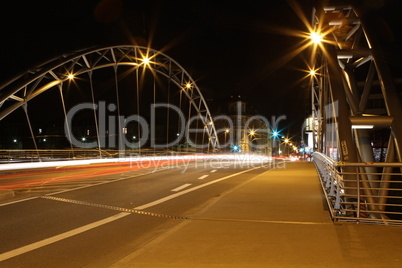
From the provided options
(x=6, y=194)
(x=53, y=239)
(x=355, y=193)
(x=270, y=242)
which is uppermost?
(x=355, y=193)

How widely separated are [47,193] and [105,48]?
20889 mm

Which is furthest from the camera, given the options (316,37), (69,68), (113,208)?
(69,68)

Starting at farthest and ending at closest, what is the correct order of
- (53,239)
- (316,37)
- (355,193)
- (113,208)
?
(316,37)
(113,208)
(355,193)
(53,239)

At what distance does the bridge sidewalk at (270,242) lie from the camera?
5.44 metres

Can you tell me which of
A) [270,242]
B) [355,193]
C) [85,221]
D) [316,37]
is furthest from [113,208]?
[316,37]

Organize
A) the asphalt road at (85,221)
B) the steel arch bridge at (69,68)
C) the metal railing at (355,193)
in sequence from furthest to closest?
the steel arch bridge at (69,68)
the metal railing at (355,193)
the asphalt road at (85,221)

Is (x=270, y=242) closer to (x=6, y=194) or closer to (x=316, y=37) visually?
(x=6, y=194)

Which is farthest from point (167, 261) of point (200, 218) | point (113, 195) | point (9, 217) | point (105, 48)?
point (105, 48)

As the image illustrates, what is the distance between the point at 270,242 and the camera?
648 centimetres

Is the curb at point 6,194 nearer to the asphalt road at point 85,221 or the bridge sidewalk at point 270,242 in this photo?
the asphalt road at point 85,221

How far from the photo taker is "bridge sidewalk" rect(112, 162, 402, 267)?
544 cm

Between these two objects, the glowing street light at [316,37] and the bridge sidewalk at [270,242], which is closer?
the bridge sidewalk at [270,242]

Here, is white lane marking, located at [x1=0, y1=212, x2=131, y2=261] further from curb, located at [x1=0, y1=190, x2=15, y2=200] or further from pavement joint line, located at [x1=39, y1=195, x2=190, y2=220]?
curb, located at [x1=0, y1=190, x2=15, y2=200]

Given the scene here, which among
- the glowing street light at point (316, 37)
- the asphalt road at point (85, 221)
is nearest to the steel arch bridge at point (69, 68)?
the asphalt road at point (85, 221)
